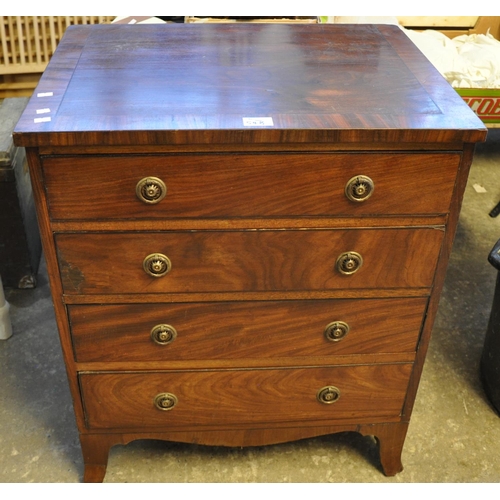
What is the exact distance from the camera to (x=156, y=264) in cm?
127

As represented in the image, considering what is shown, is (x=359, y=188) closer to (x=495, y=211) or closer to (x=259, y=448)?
(x=259, y=448)

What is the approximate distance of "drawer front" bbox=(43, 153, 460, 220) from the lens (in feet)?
3.78

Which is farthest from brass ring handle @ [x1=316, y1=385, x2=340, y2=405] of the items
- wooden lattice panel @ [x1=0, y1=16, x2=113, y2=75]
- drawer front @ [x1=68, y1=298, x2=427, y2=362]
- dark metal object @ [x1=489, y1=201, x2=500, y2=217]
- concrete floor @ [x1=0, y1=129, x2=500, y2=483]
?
wooden lattice panel @ [x1=0, y1=16, x2=113, y2=75]

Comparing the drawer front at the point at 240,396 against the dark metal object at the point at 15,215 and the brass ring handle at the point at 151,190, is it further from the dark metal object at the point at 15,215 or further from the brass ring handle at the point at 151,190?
the dark metal object at the point at 15,215

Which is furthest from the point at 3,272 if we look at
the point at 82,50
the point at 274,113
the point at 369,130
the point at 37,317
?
the point at 369,130

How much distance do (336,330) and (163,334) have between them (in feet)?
1.23

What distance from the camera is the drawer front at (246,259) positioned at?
125cm

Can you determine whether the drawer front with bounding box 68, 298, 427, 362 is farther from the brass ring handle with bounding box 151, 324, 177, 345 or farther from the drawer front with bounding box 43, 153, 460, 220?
the drawer front with bounding box 43, 153, 460, 220

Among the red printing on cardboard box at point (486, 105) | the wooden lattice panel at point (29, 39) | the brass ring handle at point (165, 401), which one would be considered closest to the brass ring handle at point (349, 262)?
the brass ring handle at point (165, 401)

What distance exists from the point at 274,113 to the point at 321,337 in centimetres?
52

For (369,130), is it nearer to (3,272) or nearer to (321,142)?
(321,142)

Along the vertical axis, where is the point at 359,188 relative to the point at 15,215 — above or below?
above

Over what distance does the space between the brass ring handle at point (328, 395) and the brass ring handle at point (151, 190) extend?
24.8 inches

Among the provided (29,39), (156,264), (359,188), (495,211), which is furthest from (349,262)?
(29,39)
